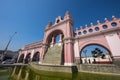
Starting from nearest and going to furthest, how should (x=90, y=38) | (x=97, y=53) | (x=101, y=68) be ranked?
(x=101, y=68)
(x=90, y=38)
(x=97, y=53)

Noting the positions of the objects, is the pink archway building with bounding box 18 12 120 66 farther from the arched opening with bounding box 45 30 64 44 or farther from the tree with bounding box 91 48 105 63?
the tree with bounding box 91 48 105 63

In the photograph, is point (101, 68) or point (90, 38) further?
point (90, 38)

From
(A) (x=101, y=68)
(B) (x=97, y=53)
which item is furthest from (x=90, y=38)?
(B) (x=97, y=53)

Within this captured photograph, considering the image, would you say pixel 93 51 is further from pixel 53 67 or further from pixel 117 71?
pixel 53 67

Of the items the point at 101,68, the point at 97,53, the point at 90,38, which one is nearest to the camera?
the point at 101,68

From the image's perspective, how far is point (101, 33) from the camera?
602 inches

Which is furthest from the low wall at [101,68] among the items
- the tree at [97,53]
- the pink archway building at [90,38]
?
the tree at [97,53]

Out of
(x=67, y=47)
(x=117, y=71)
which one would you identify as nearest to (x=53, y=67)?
(x=67, y=47)

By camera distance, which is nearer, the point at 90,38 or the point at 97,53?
the point at 90,38

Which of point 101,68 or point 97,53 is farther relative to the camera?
point 97,53

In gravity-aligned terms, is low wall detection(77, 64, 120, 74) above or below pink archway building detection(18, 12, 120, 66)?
below

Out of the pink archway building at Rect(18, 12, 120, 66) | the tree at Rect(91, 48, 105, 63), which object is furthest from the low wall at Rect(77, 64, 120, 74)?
the tree at Rect(91, 48, 105, 63)

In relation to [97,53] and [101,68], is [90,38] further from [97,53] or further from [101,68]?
[97,53]

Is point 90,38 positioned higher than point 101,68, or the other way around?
point 90,38
